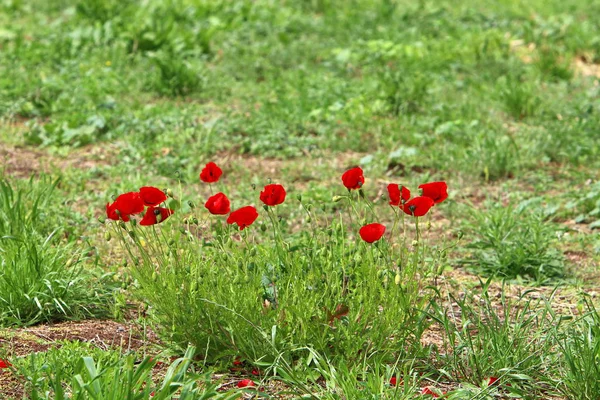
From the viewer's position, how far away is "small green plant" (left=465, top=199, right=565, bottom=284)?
4.75 m

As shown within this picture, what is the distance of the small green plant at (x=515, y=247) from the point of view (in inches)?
187

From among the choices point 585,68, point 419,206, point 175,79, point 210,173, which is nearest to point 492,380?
point 419,206

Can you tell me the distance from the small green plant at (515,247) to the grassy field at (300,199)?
0.05 ft

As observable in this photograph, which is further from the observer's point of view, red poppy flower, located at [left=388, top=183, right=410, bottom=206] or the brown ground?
the brown ground

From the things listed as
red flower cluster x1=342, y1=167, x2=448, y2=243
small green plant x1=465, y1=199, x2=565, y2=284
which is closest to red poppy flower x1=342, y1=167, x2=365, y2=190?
red flower cluster x1=342, y1=167, x2=448, y2=243

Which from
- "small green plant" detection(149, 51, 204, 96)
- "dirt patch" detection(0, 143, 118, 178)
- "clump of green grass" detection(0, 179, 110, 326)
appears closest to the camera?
"clump of green grass" detection(0, 179, 110, 326)

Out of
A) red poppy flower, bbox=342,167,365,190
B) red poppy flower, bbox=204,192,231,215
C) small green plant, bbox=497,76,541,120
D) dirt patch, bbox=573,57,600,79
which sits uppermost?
red poppy flower, bbox=342,167,365,190

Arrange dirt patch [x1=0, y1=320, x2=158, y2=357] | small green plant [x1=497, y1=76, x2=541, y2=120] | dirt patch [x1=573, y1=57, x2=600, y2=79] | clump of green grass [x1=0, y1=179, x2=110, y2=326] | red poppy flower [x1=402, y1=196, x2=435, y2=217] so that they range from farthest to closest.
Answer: dirt patch [x1=573, y1=57, x2=600, y2=79]
small green plant [x1=497, y1=76, x2=541, y2=120]
clump of green grass [x1=0, y1=179, x2=110, y2=326]
dirt patch [x1=0, y1=320, x2=158, y2=357]
red poppy flower [x1=402, y1=196, x2=435, y2=217]

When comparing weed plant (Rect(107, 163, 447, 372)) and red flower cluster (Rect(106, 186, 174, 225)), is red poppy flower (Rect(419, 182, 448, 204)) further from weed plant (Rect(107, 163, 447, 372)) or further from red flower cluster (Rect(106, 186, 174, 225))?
red flower cluster (Rect(106, 186, 174, 225))

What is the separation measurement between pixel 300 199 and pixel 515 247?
1.85 metres

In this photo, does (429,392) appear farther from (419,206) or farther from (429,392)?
(419,206)

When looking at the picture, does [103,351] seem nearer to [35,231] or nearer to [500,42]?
[35,231]

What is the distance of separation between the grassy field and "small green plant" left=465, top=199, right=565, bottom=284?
16 mm

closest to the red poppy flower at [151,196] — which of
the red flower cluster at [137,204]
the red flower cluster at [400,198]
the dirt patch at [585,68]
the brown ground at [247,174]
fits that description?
the red flower cluster at [137,204]
